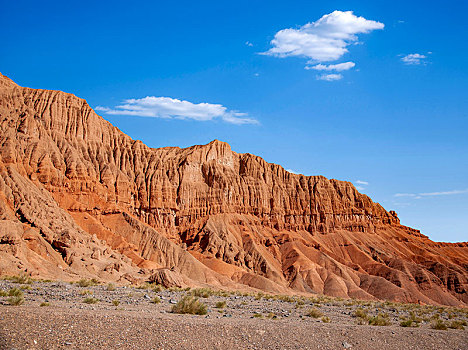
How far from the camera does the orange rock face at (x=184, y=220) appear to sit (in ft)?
222

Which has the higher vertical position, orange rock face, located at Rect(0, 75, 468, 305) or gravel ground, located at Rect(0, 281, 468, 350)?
orange rock face, located at Rect(0, 75, 468, 305)

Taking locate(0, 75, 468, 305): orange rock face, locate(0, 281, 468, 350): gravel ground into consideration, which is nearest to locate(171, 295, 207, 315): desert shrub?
locate(0, 281, 468, 350): gravel ground

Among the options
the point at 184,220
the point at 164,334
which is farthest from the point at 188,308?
the point at 184,220

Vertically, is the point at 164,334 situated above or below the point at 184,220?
below

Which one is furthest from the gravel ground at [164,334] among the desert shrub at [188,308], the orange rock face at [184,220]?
the orange rock face at [184,220]

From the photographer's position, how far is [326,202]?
141375 millimetres

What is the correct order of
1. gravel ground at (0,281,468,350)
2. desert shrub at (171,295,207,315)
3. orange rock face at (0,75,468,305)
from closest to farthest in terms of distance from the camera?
1. gravel ground at (0,281,468,350)
2. desert shrub at (171,295,207,315)
3. orange rock face at (0,75,468,305)

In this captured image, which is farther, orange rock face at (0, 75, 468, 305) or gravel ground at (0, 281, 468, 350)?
orange rock face at (0, 75, 468, 305)

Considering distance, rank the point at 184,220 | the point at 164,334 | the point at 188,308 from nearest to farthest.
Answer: the point at 164,334, the point at 188,308, the point at 184,220

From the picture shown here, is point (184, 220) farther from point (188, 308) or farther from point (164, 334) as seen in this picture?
point (164, 334)

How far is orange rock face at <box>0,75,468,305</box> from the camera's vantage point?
67.7 meters

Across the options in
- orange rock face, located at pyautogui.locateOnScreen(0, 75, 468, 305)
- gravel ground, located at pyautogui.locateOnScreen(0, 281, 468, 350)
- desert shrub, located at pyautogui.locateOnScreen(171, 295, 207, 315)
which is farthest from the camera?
orange rock face, located at pyautogui.locateOnScreen(0, 75, 468, 305)

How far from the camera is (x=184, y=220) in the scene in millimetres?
116125

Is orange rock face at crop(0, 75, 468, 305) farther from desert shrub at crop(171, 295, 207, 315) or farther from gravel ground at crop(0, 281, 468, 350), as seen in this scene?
gravel ground at crop(0, 281, 468, 350)
